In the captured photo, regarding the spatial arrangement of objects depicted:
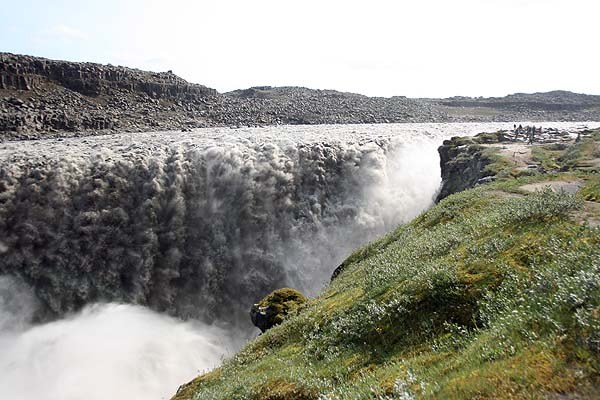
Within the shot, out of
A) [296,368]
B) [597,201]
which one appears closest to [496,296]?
[296,368]

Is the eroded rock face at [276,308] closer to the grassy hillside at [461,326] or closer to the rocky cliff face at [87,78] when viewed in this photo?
the grassy hillside at [461,326]

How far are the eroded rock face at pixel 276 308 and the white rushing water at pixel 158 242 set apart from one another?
32.9ft

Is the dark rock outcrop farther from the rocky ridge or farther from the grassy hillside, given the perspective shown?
the rocky ridge

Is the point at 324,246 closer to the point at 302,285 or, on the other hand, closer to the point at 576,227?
the point at 302,285

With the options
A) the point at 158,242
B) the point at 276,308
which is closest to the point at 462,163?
the point at 276,308

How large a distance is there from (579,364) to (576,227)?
5.04 meters

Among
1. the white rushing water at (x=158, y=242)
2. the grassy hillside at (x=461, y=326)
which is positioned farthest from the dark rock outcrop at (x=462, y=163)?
the grassy hillside at (x=461, y=326)

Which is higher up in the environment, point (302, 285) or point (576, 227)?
point (576, 227)

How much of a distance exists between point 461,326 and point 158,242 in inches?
1197

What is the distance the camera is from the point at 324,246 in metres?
38.7

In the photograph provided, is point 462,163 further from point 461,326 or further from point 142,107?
point 142,107

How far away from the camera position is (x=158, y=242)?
113ft

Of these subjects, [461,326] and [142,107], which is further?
[142,107]

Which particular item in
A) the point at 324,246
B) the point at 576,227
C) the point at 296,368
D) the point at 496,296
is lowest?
the point at 324,246
